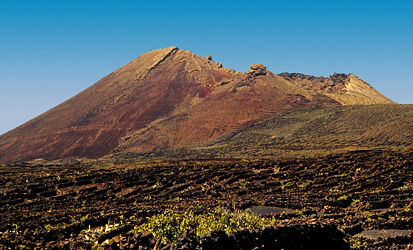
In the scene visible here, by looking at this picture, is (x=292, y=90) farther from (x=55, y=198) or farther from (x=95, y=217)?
(x=95, y=217)

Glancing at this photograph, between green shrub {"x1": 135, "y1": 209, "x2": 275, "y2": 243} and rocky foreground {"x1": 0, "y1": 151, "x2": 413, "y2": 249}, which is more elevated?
green shrub {"x1": 135, "y1": 209, "x2": 275, "y2": 243}

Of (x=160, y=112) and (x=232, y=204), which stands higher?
(x=160, y=112)

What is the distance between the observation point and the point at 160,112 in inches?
6624

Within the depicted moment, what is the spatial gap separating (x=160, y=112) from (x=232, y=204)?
133356 millimetres

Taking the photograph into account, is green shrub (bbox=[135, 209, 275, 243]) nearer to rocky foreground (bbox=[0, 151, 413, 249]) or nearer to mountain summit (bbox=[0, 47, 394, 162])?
rocky foreground (bbox=[0, 151, 413, 249])

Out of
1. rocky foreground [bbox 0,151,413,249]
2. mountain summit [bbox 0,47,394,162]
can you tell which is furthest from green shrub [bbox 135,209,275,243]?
mountain summit [bbox 0,47,394,162]

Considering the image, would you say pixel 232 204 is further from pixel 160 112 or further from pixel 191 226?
pixel 160 112

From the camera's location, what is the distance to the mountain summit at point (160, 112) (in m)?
147

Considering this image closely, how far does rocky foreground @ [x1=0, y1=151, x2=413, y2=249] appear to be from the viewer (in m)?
17.3

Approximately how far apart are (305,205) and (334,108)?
386ft

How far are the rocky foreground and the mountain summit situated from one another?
79.7 meters

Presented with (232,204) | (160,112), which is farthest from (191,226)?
(160,112)

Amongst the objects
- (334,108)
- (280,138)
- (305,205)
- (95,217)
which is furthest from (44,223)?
(334,108)

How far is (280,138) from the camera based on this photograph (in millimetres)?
125750
